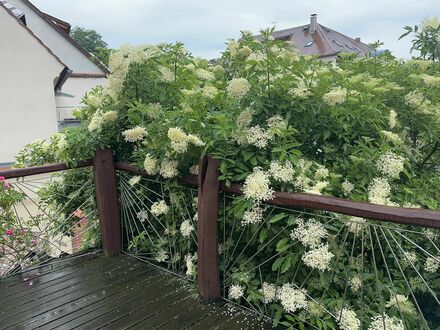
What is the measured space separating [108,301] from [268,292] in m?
1.07

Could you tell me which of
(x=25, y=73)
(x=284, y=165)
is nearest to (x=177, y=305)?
(x=284, y=165)

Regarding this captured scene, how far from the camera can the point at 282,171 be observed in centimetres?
201

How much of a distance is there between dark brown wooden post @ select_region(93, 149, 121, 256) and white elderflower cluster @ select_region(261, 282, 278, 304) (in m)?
1.55

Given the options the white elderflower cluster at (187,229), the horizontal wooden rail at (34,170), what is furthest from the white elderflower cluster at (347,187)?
the horizontal wooden rail at (34,170)

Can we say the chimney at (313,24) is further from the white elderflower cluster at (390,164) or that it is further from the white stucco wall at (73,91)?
the white elderflower cluster at (390,164)

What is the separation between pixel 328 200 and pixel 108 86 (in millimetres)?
1975

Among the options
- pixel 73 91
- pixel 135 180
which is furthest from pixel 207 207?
pixel 73 91

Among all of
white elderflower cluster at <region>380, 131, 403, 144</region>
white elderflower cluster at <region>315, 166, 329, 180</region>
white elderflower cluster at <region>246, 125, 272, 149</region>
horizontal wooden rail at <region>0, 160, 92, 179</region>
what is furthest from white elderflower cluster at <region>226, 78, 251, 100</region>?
horizontal wooden rail at <region>0, 160, 92, 179</region>

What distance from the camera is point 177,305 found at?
7.93ft

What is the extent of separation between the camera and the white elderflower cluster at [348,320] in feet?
6.13

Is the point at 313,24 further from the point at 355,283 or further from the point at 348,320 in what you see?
the point at 348,320

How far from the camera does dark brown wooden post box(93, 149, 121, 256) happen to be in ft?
10.3

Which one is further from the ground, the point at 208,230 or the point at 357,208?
the point at 357,208

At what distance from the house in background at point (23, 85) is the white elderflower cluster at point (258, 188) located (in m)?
12.6
